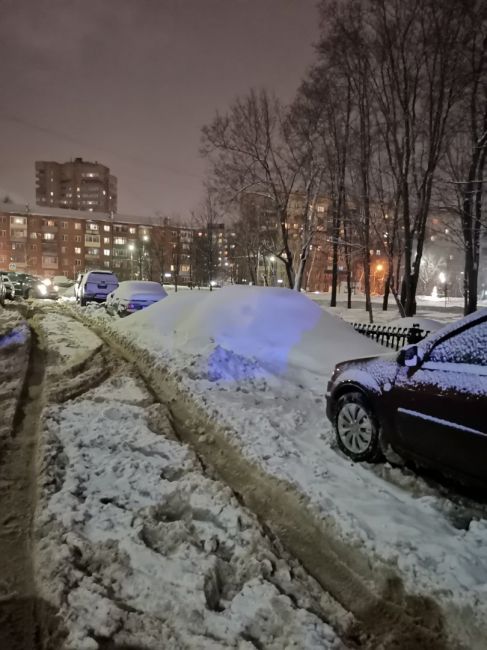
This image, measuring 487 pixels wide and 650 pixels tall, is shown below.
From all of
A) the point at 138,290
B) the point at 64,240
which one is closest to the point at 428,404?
the point at 138,290

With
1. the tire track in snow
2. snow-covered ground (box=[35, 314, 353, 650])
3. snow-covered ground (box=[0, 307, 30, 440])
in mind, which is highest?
snow-covered ground (box=[0, 307, 30, 440])

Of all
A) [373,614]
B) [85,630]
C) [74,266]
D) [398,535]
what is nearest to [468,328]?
[398,535]

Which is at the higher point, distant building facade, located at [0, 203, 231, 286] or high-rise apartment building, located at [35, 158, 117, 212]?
high-rise apartment building, located at [35, 158, 117, 212]

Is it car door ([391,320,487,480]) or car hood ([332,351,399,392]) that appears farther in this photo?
car hood ([332,351,399,392])

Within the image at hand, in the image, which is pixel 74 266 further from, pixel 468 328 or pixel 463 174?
pixel 468 328

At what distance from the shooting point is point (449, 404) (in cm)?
391

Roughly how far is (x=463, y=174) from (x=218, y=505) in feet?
70.7

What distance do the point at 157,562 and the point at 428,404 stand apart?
2621mm

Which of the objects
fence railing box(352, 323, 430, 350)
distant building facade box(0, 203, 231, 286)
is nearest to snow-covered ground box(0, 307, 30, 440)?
fence railing box(352, 323, 430, 350)

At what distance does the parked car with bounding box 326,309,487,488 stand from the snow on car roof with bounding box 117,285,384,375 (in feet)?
12.0

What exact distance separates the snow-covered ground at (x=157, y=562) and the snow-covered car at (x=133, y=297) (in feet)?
43.8

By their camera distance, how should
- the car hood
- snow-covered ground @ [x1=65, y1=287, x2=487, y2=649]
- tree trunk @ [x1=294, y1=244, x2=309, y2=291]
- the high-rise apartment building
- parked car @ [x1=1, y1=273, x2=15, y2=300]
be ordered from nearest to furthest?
snow-covered ground @ [x1=65, y1=287, x2=487, y2=649] → the car hood → tree trunk @ [x1=294, y1=244, x2=309, y2=291] → parked car @ [x1=1, y1=273, x2=15, y2=300] → the high-rise apartment building

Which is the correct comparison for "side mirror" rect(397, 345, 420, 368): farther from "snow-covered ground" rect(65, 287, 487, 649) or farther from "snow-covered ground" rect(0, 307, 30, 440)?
"snow-covered ground" rect(0, 307, 30, 440)

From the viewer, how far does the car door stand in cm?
368
